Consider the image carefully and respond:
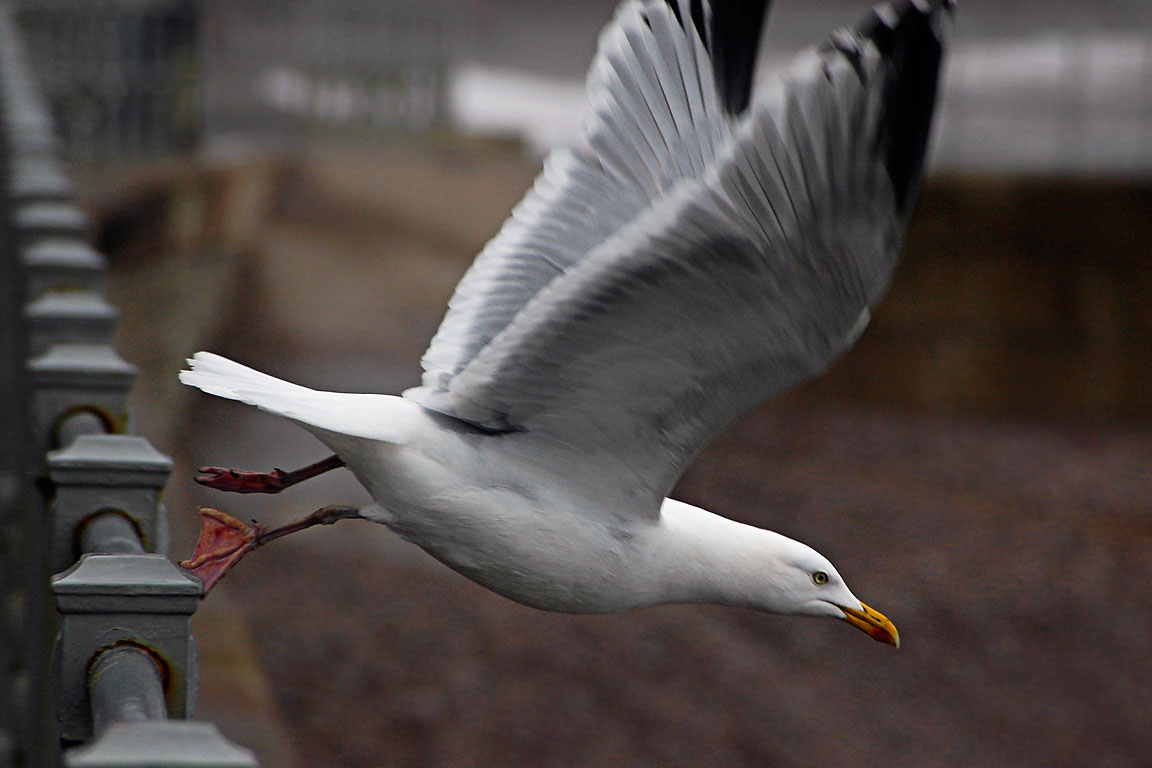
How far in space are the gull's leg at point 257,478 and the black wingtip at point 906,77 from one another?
1.05 meters

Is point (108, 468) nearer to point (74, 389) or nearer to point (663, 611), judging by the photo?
point (74, 389)

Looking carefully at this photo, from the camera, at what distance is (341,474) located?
24.8ft

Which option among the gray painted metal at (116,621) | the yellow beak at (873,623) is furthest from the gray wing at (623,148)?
the gray painted metal at (116,621)

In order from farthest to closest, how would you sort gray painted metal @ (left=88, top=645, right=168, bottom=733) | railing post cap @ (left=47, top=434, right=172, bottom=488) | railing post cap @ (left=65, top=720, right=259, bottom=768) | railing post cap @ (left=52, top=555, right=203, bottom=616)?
railing post cap @ (left=47, top=434, right=172, bottom=488) < railing post cap @ (left=52, top=555, right=203, bottom=616) < gray painted metal @ (left=88, top=645, right=168, bottom=733) < railing post cap @ (left=65, top=720, right=259, bottom=768)

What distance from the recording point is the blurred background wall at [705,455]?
604cm

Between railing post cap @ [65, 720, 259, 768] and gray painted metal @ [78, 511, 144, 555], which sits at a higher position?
gray painted metal @ [78, 511, 144, 555]

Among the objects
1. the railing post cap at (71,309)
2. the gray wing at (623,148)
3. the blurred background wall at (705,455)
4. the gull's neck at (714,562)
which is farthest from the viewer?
the blurred background wall at (705,455)

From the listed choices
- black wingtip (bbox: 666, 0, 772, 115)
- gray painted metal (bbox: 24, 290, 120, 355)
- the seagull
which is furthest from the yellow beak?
gray painted metal (bbox: 24, 290, 120, 355)

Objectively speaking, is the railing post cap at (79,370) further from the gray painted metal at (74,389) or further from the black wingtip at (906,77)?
the black wingtip at (906,77)

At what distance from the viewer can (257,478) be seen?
A: 250 cm

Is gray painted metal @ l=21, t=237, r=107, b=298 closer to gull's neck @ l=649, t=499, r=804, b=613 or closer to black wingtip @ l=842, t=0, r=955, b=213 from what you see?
gull's neck @ l=649, t=499, r=804, b=613

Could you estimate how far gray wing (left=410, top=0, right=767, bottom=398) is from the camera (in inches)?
102

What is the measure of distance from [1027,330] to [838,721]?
5260 mm

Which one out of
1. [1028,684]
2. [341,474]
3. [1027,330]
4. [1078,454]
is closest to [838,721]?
[1028,684]
